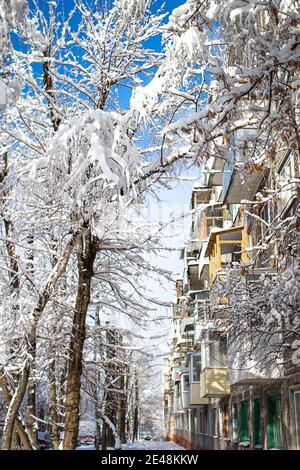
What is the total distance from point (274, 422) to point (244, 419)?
179 inches

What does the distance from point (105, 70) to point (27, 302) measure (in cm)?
451

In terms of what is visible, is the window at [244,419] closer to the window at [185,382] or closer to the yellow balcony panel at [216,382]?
the yellow balcony panel at [216,382]

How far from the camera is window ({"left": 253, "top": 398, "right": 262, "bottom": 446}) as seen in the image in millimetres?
16844

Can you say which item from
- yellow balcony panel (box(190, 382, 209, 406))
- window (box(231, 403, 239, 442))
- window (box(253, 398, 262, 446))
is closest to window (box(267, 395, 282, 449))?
window (box(253, 398, 262, 446))

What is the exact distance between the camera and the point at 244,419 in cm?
1939

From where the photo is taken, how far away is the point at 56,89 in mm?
10391

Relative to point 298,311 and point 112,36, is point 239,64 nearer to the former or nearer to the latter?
point 298,311

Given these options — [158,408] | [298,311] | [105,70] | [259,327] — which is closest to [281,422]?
[259,327]

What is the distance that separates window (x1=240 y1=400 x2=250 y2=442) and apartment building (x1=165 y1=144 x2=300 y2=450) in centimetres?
4

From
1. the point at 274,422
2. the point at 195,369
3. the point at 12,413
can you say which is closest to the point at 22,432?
the point at 12,413

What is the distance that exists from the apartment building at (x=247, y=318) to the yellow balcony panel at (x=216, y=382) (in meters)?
0.04

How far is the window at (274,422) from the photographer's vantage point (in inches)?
573

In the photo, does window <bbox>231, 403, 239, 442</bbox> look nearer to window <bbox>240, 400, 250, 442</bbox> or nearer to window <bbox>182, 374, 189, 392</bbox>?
window <bbox>240, 400, 250, 442</bbox>
